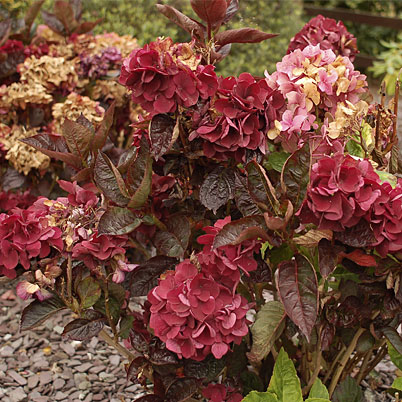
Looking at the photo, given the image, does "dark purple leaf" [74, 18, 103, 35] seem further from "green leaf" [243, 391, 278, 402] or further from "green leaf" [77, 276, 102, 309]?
"green leaf" [243, 391, 278, 402]

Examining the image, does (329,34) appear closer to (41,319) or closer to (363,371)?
(363,371)

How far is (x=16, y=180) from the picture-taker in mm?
2402

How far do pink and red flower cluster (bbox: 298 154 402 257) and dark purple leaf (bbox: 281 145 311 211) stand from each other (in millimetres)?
23

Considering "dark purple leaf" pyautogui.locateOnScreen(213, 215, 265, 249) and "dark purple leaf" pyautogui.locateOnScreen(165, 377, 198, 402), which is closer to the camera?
"dark purple leaf" pyautogui.locateOnScreen(213, 215, 265, 249)

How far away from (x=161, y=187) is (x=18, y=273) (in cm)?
38

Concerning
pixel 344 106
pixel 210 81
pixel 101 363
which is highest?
pixel 210 81

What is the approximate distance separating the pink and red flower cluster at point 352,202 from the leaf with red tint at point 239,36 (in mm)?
438

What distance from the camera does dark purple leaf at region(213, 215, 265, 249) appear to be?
1147 mm

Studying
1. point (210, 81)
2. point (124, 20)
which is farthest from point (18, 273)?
point (124, 20)

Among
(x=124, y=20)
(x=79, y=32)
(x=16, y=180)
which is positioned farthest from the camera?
(x=124, y=20)

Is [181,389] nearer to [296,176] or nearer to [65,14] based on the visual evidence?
[296,176]

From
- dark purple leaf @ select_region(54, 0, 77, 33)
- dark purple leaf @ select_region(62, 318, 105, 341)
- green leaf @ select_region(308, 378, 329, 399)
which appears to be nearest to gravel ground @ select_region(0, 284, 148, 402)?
dark purple leaf @ select_region(62, 318, 105, 341)

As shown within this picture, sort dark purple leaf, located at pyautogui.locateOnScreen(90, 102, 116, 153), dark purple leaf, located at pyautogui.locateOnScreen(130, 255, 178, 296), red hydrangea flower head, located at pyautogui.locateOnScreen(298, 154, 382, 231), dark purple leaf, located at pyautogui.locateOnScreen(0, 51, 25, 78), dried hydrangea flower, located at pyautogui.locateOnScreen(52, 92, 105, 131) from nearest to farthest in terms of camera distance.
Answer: red hydrangea flower head, located at pyautogui.locateOnScreen(298, 154, 382, 231) → dark purple leaf, located at pyautogui.locateOnScreen(130, 255, 178, 296) → dark purple leaf, located at pyautogui.locateOnScreen(90, 102, 116, 153) → dried hydrangea flower, located at pyautogui.locateOnScreen(52, 92, 105, 131) → dark purple leaf, located at pyautogui.locateOnScreen(0, 51, 25, 78)

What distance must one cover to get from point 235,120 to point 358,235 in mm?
339
